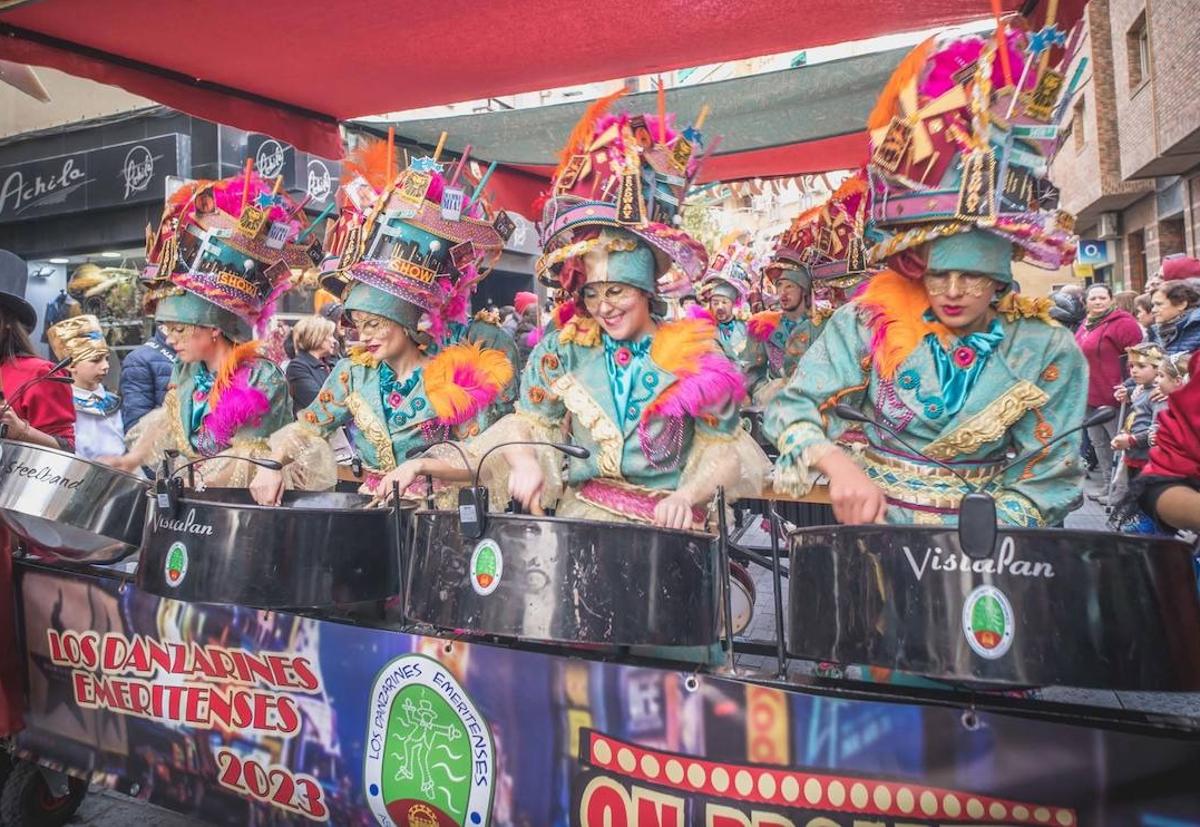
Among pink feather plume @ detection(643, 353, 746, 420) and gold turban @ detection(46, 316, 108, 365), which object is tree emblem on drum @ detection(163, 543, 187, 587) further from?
gold turban @ detection(46, 316, 108, 365)

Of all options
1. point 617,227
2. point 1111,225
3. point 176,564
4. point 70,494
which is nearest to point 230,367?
point 70,494

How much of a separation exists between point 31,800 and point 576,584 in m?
2.12

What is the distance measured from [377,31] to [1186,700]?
3.62 meters

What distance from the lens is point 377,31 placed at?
3.07m

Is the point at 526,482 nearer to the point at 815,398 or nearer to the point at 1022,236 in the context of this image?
the point at 815,398

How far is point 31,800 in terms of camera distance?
269cm

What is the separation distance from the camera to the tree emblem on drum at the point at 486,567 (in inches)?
65.3

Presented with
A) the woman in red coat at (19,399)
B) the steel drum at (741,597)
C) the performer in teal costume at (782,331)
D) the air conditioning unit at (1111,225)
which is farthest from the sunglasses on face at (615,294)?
the air conditioning unit at (1111,225)

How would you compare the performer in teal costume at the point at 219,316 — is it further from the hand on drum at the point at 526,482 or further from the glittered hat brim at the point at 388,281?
the hand on drum at the point at 526,482

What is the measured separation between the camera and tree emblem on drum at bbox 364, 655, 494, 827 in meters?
1.83

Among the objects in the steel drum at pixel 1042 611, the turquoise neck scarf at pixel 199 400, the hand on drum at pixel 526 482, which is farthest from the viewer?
the turquoise neck scarf at pixel 199 400

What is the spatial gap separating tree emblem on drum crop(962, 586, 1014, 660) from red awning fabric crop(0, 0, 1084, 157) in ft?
7.01

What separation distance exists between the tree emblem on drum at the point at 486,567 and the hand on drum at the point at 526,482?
1.51ft

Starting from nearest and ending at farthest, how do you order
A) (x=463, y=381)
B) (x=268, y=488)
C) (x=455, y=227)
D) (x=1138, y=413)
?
(x=268, y=488) < (x=463, y=381) < (x=455, y=227) < (x=1138, y=413)
